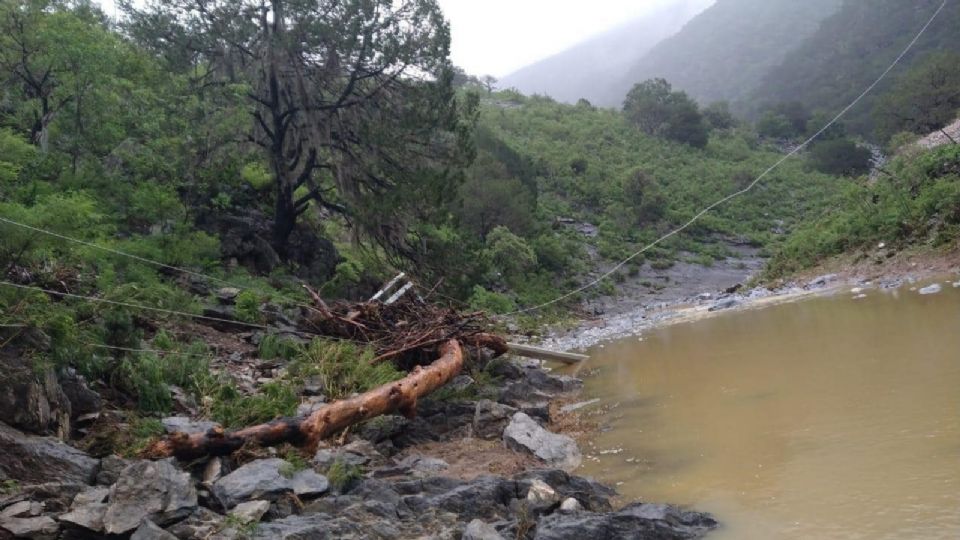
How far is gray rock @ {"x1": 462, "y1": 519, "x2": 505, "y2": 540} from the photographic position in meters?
3.95

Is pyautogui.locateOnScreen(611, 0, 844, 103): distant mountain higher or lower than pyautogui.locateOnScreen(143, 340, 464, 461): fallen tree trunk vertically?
higher

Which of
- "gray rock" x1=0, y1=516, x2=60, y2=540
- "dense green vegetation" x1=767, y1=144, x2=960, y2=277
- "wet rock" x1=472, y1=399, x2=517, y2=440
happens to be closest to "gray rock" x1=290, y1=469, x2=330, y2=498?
"gray rock" x1=0, y1=516, x2=60, y2=540

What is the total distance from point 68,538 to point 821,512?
14.4 feet

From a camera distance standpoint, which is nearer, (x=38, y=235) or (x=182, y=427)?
(x=182, y=427)

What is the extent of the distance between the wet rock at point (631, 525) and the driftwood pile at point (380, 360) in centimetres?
268

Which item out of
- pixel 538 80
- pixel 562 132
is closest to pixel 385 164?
pixel 562 132

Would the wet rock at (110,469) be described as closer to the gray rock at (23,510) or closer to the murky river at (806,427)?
the gray rock at (23,510)

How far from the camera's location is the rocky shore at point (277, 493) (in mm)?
3898

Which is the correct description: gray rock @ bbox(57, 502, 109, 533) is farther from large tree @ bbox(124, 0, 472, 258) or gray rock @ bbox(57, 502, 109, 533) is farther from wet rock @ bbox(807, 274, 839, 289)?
wet rock @ bbox(807, 274, 839, 289)

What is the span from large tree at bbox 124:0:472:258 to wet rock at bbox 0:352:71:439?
8.43 metres

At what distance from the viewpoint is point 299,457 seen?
566 cm

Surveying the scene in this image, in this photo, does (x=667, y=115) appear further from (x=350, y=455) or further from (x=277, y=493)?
(x=277, y=493)

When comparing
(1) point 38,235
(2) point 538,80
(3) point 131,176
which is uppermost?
(2) point 538,80

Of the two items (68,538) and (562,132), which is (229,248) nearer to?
(68,538)
